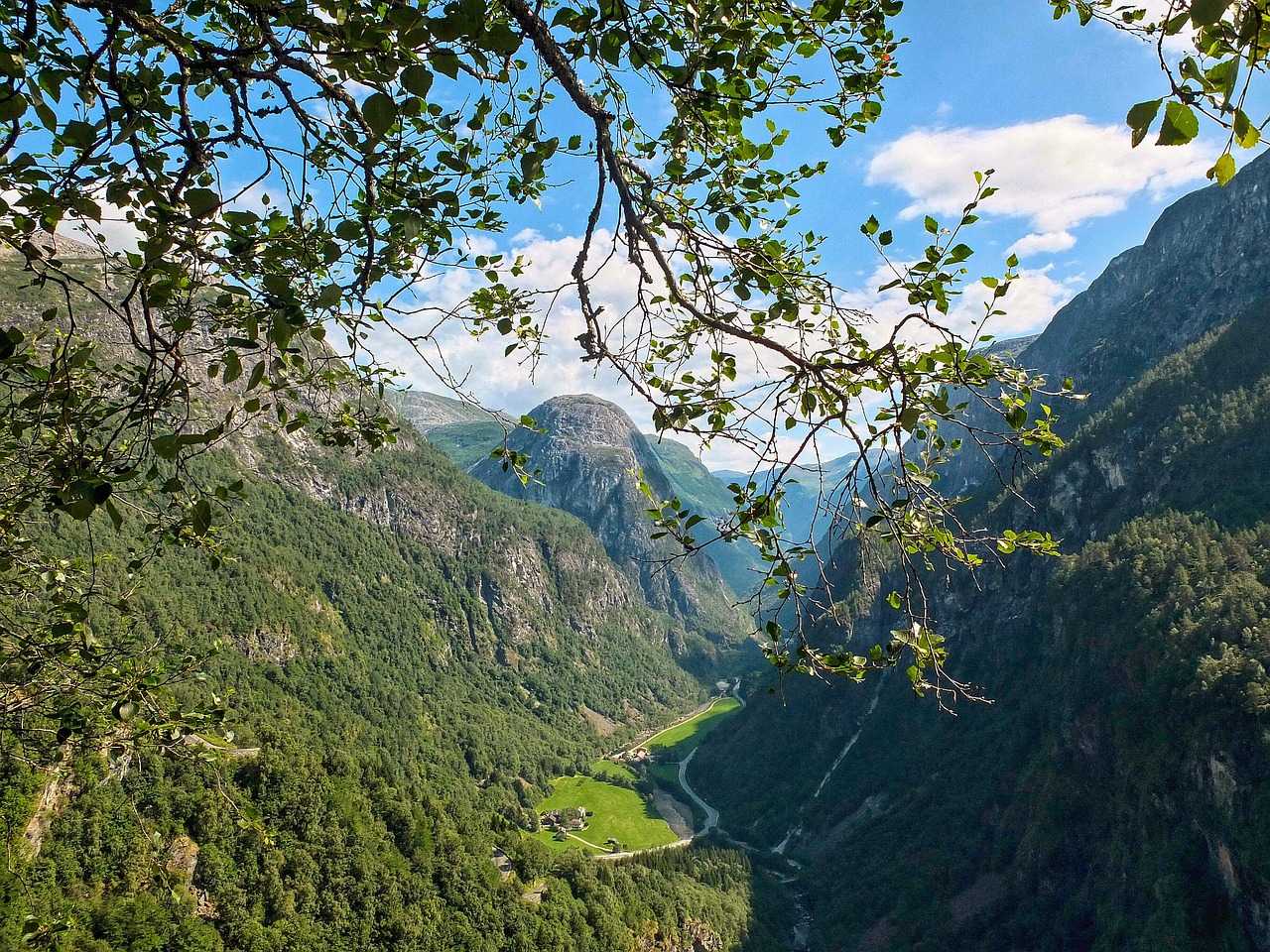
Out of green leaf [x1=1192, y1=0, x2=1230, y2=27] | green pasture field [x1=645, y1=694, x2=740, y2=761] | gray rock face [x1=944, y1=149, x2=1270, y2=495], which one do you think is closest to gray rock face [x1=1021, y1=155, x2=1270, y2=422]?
gray rock face [x1=944, y1=149, x2=1270, y2=495]

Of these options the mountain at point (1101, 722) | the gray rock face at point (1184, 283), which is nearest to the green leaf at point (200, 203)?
the mountain at point (1101, 722)

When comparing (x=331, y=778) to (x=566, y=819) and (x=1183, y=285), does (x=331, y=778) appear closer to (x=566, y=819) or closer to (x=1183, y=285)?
(x=566, y=819)

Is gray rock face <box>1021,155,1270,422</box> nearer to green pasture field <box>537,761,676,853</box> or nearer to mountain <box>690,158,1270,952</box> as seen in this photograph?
mountain <box>690,158,1270,952</box>

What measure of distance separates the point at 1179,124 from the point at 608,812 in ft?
458

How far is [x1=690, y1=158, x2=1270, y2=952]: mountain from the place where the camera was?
6353 centimetres

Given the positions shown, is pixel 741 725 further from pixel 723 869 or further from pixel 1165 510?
pixel 1165 510

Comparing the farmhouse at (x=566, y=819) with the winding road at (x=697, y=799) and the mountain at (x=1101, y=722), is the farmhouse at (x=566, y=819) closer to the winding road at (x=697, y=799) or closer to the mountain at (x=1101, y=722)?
the winding road at (x=697, y=799)

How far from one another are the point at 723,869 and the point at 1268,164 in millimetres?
188560

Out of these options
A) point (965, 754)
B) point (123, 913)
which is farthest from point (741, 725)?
point (123, 913)

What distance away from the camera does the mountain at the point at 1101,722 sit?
2501 inches

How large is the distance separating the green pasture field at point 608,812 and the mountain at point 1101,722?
16.9 m

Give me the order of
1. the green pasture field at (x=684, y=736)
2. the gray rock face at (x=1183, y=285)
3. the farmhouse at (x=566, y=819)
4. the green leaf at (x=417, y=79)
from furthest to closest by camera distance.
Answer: the green pasture field at (x=684, y=736), the gray rock face at (x=1183, y=285), the farmhouse at (x=566, y=819), the green leaf at (x=417, y=79)

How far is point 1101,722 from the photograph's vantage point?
85312 millimetres

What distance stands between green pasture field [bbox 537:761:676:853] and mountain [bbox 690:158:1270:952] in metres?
16.9
